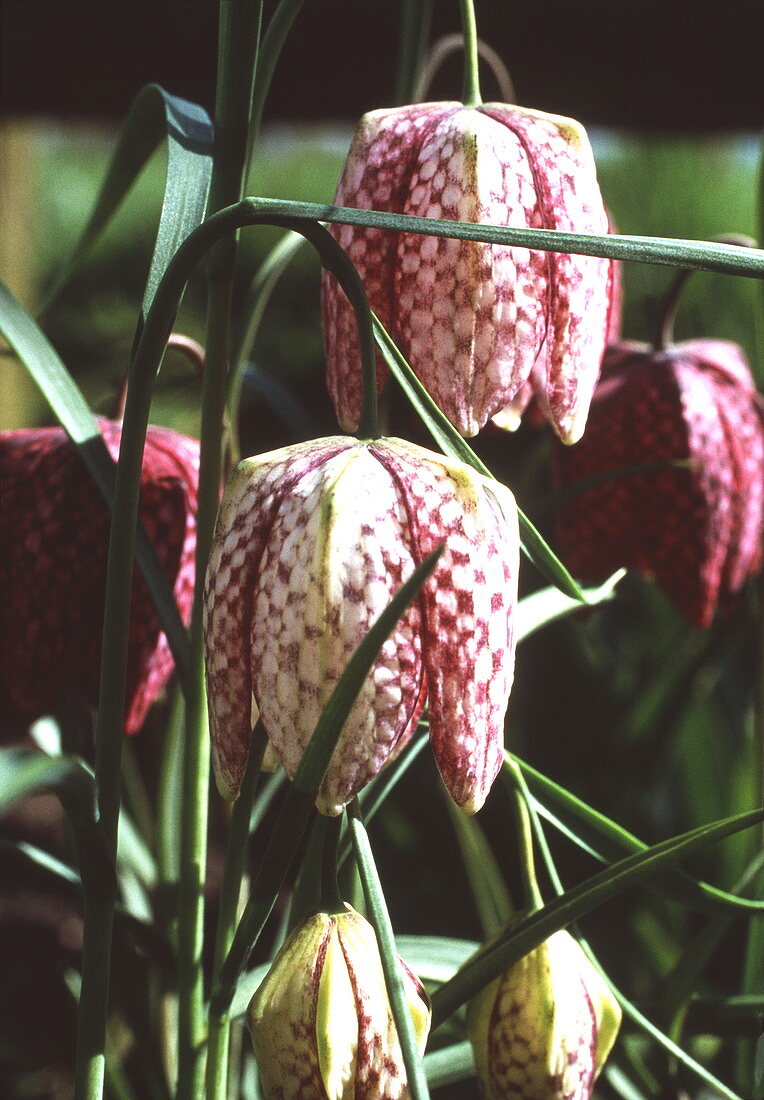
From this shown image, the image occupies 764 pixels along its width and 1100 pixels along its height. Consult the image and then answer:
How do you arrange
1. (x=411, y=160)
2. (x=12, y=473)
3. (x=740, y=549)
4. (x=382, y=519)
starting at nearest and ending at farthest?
(x=382, y=519)
(x=411, y=160)
(x=12, y=473)
(x=740, y=549)

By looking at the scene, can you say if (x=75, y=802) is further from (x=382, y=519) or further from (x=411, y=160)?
(x=411, y=160)

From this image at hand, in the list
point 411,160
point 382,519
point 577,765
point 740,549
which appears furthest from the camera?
point 577,765

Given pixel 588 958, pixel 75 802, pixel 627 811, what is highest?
pixel 75 802

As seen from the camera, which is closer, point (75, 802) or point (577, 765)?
point (75, 802)

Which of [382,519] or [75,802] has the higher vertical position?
[382,519]

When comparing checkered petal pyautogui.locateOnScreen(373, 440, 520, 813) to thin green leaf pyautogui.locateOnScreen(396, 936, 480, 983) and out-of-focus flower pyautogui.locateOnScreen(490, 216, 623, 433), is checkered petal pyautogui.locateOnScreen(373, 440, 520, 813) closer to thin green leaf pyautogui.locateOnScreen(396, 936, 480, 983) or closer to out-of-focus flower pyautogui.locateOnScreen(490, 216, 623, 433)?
→ out-of-focus flower pyautogui.locateOnScreen(490, 216, 623, 433)

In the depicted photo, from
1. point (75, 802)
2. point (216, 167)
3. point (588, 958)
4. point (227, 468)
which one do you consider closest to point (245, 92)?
point (216, 167)

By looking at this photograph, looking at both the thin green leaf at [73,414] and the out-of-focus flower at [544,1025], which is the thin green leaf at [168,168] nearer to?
the thin green leaf at [73,414]

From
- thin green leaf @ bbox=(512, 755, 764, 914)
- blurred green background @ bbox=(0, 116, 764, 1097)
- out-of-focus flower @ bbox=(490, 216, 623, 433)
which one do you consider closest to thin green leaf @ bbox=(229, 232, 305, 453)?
blurred green background @ bbox=(0, 116, 764, 1097)
